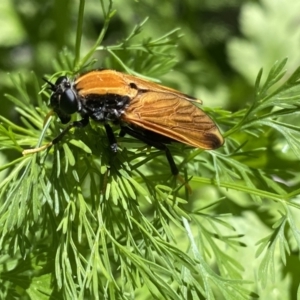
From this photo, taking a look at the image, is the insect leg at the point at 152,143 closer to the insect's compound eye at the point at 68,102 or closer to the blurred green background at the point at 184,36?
the insect's compound eye at the point at 68,102

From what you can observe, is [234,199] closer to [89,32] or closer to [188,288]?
[188,288]

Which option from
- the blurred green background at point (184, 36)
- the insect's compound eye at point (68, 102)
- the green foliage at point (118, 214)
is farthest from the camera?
the blurred green background at point (184, 36)

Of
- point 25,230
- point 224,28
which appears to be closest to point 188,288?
point 25,230

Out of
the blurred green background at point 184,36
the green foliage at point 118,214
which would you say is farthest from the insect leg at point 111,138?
the blurred green background at point 184,36

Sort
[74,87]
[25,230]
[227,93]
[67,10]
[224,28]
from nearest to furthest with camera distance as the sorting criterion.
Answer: [25,230] → [74,87] → [67,10] → [227,93] → [224,28]

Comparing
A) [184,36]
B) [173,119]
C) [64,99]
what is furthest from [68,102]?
[184,36]

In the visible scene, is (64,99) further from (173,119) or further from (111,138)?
(173,119)

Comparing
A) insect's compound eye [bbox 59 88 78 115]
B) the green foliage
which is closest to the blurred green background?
the green foliage
